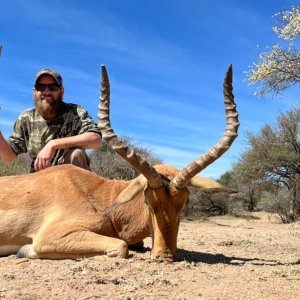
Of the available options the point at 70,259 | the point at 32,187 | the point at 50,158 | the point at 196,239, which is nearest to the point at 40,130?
the point at 50,158

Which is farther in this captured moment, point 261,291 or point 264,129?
point 264,129

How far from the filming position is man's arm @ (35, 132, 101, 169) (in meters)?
6.48

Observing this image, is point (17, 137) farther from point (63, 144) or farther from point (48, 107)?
point (63, 144)

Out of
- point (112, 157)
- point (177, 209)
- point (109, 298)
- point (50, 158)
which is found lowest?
point (109, 298)

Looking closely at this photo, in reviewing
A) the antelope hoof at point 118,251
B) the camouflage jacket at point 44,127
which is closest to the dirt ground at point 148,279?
the antelope hoof at point 118,251

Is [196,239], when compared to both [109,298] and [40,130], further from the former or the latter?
[109,298]

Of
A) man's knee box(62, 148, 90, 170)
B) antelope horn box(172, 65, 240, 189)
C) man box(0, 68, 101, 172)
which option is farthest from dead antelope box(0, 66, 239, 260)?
man box(0, 68, 101, 172)

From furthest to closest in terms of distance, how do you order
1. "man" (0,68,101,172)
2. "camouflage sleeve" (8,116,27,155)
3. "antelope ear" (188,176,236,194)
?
1. "camouflage sleeve" (8,116,27,155)
2. "man" (0,68,101,172)
3. "antelope ear" (188,176,236,194)

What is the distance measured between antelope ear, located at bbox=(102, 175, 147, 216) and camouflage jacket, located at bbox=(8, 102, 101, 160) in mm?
1539

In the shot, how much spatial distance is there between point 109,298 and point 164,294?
431 millimetres

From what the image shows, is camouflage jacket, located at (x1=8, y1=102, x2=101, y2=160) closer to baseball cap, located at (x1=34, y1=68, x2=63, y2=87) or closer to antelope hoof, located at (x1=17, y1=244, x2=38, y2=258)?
baseball cap, located at (x1=34, y1=68, x2=63, y2=87)

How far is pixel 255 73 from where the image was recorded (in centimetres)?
1488

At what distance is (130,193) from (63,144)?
143 cm

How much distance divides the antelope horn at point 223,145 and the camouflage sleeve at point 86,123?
2.02 metres
